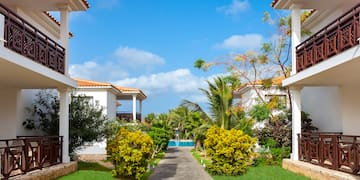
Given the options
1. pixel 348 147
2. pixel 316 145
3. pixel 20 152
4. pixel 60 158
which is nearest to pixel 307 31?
pixel 316 145

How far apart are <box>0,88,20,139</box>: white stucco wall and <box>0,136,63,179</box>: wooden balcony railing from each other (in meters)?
0.94

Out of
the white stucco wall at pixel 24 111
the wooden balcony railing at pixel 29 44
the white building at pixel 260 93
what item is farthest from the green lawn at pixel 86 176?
the white building at pixel 260 93

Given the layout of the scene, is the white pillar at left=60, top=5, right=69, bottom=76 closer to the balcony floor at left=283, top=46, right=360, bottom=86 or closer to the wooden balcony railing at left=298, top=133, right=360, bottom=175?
the balcony floor at left=283, top=46, right=360, bottom=86

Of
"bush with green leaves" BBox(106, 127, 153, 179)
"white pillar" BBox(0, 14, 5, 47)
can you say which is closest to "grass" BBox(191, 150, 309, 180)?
"bush with green leaves" BBox(106, 127, 153, 179)

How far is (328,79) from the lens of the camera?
50.0 ft

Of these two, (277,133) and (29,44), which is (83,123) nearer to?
(29,44)

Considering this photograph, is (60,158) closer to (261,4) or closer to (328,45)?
(328,45)

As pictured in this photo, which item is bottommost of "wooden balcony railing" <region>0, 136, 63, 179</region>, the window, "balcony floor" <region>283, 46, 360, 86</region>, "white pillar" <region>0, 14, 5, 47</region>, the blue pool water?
the blue pool water

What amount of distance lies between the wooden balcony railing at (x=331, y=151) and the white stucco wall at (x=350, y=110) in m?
1.81

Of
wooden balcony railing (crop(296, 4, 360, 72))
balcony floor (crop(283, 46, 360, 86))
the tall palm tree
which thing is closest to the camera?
balcony floor (crop(283, 46, 360, 86))

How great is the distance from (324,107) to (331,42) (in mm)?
6761

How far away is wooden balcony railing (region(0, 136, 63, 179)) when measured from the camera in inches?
441

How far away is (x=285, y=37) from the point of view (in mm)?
21016

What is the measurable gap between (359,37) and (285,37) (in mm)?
10384
